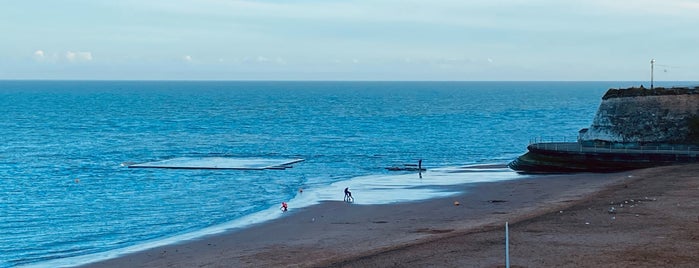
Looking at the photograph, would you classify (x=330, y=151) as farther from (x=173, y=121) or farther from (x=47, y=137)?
(x=173, y=121)

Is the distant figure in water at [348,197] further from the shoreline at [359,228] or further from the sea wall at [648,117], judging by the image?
the sea wall at [648,117]

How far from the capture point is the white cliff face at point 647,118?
71375 millimetres

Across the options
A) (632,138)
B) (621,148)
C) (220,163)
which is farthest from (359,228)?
(220,163)

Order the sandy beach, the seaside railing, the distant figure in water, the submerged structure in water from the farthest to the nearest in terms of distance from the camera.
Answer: the seaside railing, the submerged structure in water, the distant figure in water, the sandy beach

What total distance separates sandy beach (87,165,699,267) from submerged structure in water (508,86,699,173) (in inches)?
428

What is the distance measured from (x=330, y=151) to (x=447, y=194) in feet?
117

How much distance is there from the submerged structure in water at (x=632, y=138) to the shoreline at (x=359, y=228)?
7782 mm

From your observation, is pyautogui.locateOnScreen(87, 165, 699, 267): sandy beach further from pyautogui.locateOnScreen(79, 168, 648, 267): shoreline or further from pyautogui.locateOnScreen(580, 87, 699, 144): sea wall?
pyautogui.locateOnScreen(580, 87, 699, 144): sea wall

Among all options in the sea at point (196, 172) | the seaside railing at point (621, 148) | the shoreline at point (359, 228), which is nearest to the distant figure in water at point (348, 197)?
the shoreline at point (359, 228)

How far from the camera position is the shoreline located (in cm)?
3644

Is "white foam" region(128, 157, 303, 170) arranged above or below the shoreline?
below

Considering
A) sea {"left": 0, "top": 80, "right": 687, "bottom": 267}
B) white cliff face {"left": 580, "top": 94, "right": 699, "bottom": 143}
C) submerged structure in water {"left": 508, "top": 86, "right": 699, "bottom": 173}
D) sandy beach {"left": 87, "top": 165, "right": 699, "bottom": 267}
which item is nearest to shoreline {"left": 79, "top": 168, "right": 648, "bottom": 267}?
sandy beach {"left": 87, "top": 165, "right": 699, "bottom": 267}

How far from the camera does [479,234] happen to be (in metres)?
38.8

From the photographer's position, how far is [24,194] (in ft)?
194
